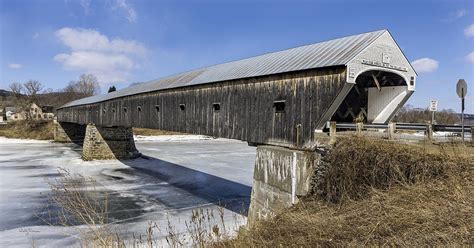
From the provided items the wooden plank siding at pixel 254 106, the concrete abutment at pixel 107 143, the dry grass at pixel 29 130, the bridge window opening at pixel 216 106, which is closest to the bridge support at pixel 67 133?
the dry grass at pixel 29 130

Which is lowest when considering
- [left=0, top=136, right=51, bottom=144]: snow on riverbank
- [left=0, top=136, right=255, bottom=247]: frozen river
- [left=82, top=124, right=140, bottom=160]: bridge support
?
[left=0, top=136, right=255, bottom=247]: frozen river

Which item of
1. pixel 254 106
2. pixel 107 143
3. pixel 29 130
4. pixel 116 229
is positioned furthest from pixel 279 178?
pixel 29 130

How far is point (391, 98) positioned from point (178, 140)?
39.4 metres

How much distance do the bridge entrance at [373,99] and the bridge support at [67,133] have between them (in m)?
41.0

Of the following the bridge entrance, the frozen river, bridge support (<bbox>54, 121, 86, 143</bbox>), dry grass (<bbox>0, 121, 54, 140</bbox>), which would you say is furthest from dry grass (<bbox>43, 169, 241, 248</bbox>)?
dry grass (<bbox>0, 121, 54, 140</bbox>)

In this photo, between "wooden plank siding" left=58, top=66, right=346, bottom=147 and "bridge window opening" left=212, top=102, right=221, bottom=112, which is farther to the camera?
"bridge window opening" left=212, top=102, right=221, bottom=112

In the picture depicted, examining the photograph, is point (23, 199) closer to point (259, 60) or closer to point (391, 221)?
point (259, 60)

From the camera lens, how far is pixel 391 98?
340 inches

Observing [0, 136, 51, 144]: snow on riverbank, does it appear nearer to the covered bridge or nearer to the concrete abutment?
the concrete abutment

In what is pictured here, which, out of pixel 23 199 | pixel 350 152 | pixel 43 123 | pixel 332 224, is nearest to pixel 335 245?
pixel 332 224

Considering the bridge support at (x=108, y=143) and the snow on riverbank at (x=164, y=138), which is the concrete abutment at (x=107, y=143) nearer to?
the bridge support at (x=108, y=143)

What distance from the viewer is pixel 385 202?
15.2 feet

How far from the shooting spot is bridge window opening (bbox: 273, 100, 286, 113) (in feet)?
28.6

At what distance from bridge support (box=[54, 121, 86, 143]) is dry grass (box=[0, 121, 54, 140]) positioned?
2284 mm
